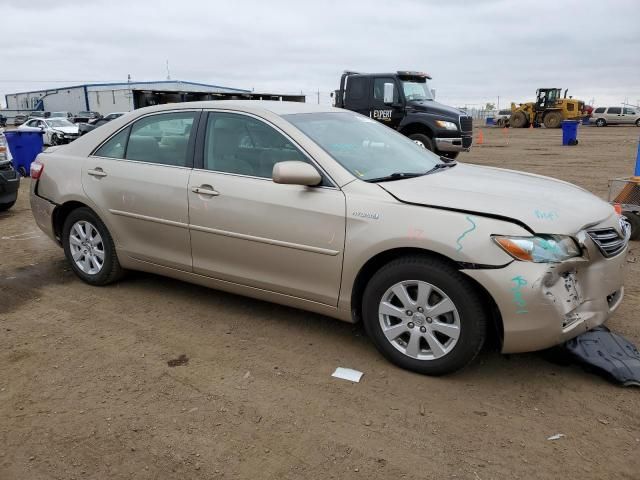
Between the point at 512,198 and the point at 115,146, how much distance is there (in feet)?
10.6

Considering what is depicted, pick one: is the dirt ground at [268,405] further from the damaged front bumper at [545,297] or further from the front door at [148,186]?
the front door at [148,186]

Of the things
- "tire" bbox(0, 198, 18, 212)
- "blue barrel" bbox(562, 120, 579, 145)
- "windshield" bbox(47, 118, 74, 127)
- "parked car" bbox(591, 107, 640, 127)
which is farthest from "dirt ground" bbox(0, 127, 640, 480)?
"parked car" bbox(591, 107, 640, 127)

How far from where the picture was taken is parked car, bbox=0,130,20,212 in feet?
25.5

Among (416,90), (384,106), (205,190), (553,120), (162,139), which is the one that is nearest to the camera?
(205,190)

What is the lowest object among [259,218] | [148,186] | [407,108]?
[259,218]

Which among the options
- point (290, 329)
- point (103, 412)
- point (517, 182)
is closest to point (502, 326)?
point (517, 182)

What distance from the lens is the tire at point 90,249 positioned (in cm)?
457

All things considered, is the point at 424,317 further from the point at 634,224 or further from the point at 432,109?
the point at 432,109

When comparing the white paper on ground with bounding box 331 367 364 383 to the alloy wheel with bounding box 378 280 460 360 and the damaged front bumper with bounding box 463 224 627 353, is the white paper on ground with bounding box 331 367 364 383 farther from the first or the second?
the damaged front bumper with bounding box 463 224 627 353

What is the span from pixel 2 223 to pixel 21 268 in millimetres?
2690

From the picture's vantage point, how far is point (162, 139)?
428 cm

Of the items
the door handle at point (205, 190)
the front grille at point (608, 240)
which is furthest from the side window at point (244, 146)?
the front grille at point (608, 240)

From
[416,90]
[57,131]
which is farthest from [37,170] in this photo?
[57,131]

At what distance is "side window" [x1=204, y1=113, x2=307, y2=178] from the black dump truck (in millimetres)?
9896
